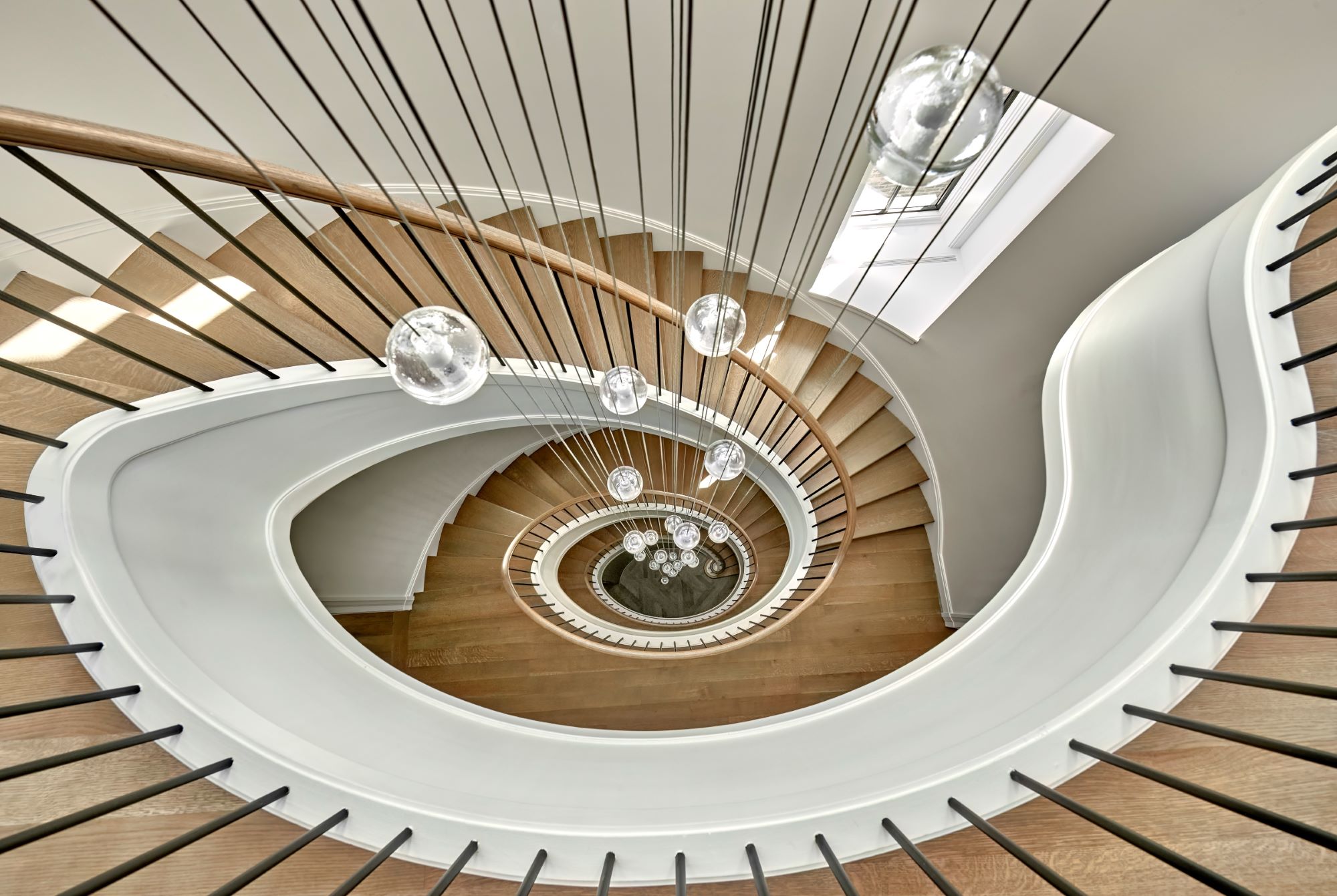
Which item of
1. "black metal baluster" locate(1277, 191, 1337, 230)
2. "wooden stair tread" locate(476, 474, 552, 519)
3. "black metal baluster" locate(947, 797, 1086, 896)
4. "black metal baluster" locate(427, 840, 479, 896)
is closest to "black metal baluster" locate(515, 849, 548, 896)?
"black metal baluster" locate(427, 840, 479, 896)

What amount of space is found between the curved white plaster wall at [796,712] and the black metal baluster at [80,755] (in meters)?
0.09

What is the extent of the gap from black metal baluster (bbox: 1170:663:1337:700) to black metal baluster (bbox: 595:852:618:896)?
5.25 feet

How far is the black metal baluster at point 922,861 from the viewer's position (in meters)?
1.26

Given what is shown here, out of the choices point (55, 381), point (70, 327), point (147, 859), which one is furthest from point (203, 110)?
point (147, 859)

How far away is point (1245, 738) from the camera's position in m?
1.27

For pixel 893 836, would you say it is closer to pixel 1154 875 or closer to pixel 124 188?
pixel 1154 875

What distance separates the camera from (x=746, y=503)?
23.0 ft

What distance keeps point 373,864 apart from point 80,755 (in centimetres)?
76

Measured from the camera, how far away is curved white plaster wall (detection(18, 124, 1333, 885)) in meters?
1.77

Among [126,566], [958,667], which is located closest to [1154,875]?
[958,667]

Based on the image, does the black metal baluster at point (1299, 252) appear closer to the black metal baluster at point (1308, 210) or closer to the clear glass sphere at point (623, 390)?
the black metal baluster at point (1308, 210)

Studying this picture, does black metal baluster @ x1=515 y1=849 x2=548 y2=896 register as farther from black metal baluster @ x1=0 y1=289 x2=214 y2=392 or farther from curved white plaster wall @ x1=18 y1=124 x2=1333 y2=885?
black metal baluster @ x1=0 y1=289 x2=214 y2=392

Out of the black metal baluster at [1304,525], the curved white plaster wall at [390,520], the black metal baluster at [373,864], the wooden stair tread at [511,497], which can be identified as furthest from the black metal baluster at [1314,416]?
the wooden stair tread at [511,497]

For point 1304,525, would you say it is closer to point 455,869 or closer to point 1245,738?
point 1245,738
